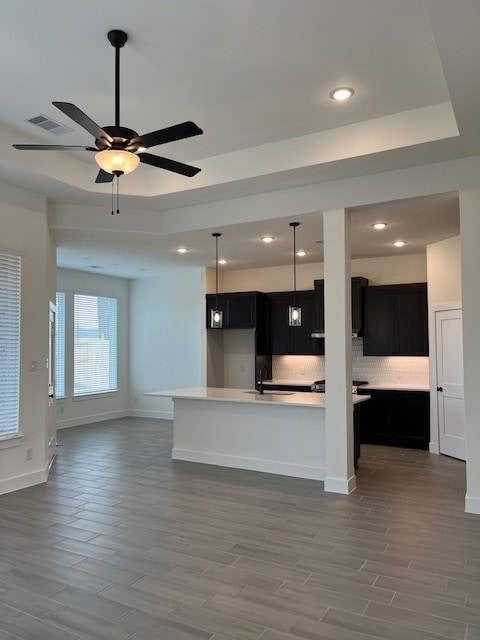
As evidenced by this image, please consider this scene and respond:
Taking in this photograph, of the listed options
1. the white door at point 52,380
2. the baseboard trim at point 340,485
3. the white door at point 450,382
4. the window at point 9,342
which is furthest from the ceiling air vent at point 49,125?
the white door at point 450,382

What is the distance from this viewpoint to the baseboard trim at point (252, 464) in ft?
17.9

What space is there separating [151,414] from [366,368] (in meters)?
4.67

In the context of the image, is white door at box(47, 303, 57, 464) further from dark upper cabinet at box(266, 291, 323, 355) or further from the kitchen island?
dark upper cabinet at box(266, 291, 323, 355)

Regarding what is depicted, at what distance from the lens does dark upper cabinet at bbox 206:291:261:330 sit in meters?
8.56

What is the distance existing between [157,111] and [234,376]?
5.97 m

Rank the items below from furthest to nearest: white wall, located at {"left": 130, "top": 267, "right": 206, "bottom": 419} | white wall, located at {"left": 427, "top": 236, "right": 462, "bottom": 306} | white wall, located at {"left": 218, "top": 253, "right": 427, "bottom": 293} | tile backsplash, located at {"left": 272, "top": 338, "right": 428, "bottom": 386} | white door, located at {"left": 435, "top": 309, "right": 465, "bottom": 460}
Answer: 1. white wall, located at {"left": 130, "top": 267, "right": 206, "bottom": 419}
2. white wall, located at {"left": 218, "top": 253, "right": 427, "bottom": 293}
3. tile backsplash, located at {"left": 272, "top": 338, "right": 428, "bottom": 386}
4. white wall, located at {"left": 427, "top": 236, "right": 462, "bottom": 306}
5. white door, located at {"left": 435, "top": 309, "right": 465, "bottom": 460}

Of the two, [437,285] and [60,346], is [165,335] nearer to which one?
[60,346]

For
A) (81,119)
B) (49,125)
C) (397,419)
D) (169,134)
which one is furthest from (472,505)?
(49,125)

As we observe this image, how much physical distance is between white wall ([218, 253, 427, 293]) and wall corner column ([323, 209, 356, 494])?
10.8 ft

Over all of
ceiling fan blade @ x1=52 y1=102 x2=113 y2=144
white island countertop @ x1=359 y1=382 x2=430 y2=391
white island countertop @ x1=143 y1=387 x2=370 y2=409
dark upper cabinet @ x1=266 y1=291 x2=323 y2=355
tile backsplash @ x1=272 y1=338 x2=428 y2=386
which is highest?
ceiling fan blade @ x1=52 y1=102 x2=113 y2=144

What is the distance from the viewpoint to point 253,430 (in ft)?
19.4

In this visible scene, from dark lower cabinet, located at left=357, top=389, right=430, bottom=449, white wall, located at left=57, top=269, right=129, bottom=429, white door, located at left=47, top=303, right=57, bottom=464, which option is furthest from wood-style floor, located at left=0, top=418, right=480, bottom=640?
white wall, located at left=57, top=269, right=129, bottom=429

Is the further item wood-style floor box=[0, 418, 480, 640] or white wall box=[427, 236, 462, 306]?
white wall box=[427, 236, 462, 306]

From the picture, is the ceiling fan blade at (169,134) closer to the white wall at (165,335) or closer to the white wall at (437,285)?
the white wall at (437,285)
